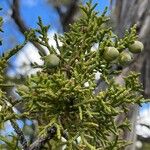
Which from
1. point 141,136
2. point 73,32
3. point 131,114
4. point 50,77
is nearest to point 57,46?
point 73,32

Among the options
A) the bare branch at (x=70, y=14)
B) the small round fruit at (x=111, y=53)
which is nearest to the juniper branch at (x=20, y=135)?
the small round fruit at (x=111, y=53)

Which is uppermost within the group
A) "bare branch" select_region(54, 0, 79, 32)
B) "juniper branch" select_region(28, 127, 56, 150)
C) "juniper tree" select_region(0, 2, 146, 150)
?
"bare branch" select_region(54, 0, 79, 32)

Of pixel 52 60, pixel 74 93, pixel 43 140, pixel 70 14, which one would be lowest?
pixel 43 140

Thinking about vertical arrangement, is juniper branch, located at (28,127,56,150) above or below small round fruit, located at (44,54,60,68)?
below

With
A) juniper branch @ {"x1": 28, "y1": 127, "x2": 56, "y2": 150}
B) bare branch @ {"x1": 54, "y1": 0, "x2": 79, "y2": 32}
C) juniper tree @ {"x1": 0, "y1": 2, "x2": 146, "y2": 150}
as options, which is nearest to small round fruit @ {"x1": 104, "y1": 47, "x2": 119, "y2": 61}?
juniper tree @ {"x1": 0, "y1": 2, "x2": 146, "y2": 150}

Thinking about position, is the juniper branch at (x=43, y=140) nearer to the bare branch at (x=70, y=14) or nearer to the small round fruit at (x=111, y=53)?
the small round fruit at (x=111, y=53)

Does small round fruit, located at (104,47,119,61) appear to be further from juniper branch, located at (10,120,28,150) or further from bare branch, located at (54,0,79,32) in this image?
bare branch, located at (54,0,79,32)

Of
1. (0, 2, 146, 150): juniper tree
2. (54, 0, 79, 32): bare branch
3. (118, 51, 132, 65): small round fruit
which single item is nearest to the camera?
(0, 2, 146, 150): juniper tree

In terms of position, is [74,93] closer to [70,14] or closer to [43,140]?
[43,140]

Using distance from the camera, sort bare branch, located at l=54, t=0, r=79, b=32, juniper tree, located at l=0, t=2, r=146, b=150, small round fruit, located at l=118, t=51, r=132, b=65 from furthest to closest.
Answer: bare branch, located at l=54, t=0, r=79, b=32 < small round fruit, located at l=118, t=51, r=132, b=65 < juniper tree, located at l=0, t=2, r=146, b=150

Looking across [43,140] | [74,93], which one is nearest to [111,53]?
[74,93]
